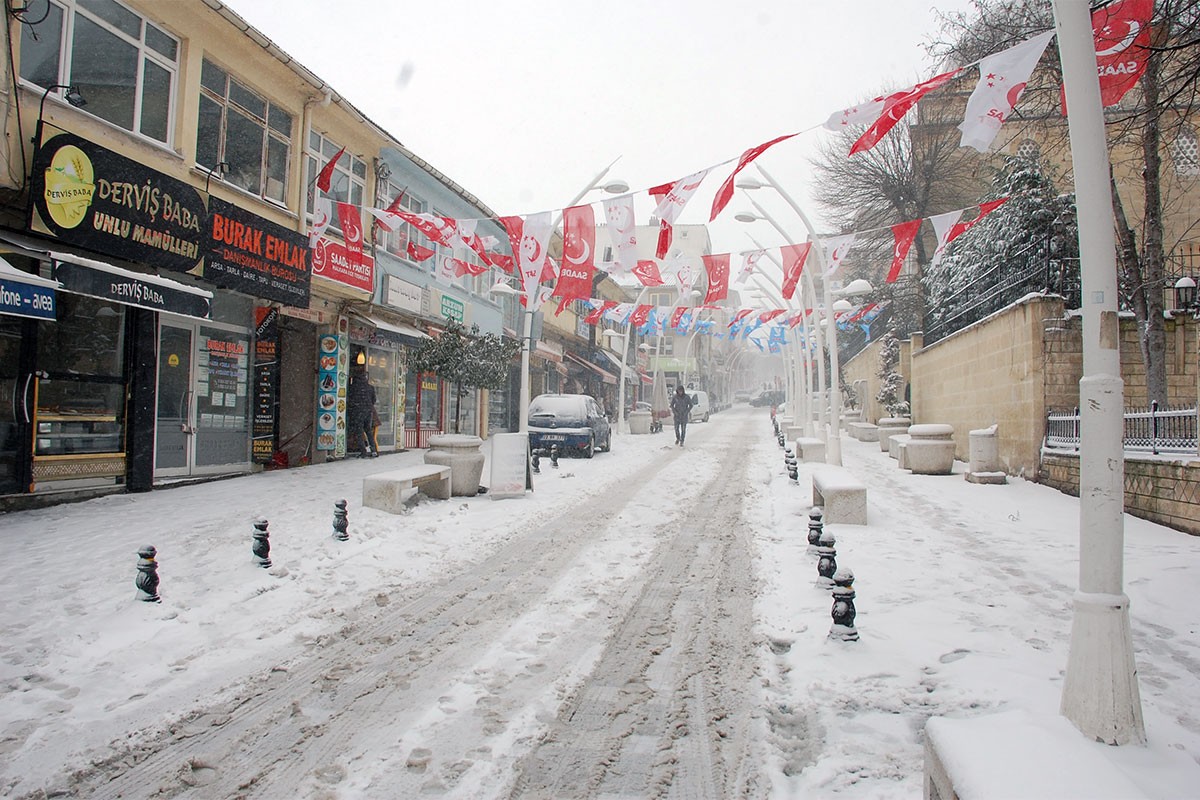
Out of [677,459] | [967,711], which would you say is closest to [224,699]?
[967,711]

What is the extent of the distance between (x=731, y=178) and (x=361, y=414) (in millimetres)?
11280

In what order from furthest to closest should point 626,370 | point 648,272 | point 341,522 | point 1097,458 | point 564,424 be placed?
point 626,370, point 564,424, point 648,272, point 341,522, point 1097,458

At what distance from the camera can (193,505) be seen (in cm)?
952

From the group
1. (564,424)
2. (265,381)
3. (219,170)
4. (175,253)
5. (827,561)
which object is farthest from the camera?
(564,424)

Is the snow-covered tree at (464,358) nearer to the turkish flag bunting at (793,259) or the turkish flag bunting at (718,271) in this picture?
the turkish flag bunting at (718,271)

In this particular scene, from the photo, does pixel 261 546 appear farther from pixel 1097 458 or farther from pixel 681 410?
pixel 681 410

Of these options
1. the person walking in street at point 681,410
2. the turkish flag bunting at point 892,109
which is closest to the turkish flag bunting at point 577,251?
the turkish flag bunting at point 892,109

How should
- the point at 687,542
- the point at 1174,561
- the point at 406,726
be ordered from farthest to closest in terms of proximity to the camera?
1. the point at 687,542
2. the point at 1174,561
3. the point at 406,726

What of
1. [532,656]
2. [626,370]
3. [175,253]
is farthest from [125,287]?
[626,370]

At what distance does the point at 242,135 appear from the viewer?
1308 cm

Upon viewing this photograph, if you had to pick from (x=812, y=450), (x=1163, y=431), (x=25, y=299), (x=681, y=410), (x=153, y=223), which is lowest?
(x=812, y=450)

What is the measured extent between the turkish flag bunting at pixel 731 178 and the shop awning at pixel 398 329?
332 inches

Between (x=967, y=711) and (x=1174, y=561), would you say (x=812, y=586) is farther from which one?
(x=1174, y=561)

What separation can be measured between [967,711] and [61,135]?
10910 mm
